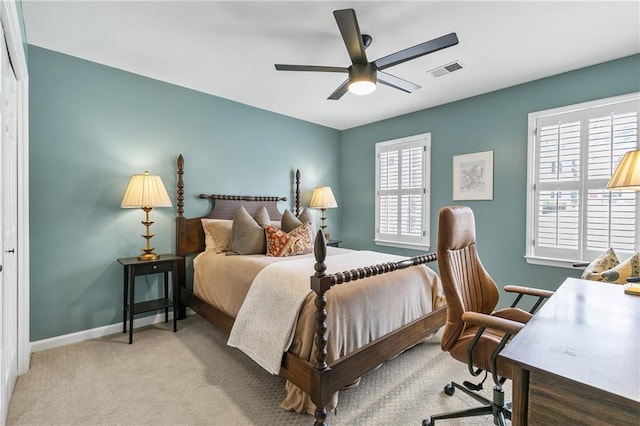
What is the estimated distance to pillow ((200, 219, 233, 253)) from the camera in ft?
11.0

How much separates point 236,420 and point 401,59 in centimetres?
257

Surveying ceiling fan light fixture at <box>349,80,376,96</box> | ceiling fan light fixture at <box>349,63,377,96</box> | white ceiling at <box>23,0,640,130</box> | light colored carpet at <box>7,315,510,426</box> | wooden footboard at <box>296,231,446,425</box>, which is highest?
white ceiling at <box>23,0,640,130</box>

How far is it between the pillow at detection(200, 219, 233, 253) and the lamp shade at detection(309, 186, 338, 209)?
1463mm

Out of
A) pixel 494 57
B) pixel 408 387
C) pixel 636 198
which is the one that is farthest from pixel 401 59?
pixel 636 198

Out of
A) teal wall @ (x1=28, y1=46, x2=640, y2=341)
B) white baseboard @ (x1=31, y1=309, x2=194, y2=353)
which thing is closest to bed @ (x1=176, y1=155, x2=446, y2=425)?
white baseboard @ (x1=31, y1=309, x2=194, y2=353)

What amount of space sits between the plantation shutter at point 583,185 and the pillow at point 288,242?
250 centimetres

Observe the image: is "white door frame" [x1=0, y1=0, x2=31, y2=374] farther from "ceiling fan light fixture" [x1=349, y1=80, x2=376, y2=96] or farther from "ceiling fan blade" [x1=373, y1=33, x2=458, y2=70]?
"ceiling fan blade" [x1=373, y1=33, x2=458, y2=70]

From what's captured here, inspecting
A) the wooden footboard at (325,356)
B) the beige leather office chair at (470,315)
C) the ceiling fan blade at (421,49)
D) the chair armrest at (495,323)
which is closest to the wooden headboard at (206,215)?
the wooden footboard at (325,356)

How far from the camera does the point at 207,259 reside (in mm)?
3127

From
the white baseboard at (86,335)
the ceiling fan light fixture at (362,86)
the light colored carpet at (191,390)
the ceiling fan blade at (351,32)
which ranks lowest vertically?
the light colored carpet at (191,390)

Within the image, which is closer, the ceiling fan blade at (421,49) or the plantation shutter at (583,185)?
the ceiling fan blade at (421,49)

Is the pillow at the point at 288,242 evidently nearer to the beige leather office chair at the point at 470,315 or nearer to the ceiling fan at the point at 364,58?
the ceiling fan at the point at 364,58

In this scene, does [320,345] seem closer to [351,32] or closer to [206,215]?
[351,32]

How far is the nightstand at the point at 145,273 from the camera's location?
2756 millimetres
